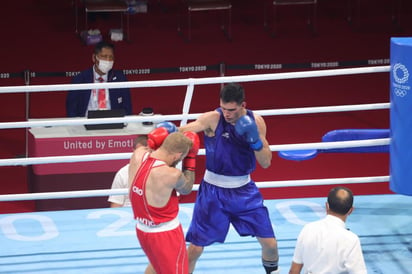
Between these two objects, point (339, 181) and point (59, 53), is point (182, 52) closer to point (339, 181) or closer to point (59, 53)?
point (59, 53)

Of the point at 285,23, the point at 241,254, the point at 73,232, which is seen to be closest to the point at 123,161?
the point at 73,232

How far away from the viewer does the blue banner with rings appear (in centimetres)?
523

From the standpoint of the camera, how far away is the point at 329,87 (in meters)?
10.4

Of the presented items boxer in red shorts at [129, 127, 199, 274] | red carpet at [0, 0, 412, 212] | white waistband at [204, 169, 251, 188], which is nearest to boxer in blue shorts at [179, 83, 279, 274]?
white waistband at [204, 169, 251, 188]

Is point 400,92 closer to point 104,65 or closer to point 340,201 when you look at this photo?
point 340,201

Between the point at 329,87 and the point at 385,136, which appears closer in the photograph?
the point at 385,136

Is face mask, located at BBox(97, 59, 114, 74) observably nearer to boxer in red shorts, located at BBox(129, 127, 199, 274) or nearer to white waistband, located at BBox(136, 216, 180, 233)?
boxer in red shorts, located at BBox(129, 127, 199, 274)

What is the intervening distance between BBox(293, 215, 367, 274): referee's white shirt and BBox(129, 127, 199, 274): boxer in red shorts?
0.75 metres

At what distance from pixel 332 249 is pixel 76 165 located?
130 inches

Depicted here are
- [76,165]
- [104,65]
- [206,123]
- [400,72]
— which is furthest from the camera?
[104,65]

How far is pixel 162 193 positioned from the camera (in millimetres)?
4520

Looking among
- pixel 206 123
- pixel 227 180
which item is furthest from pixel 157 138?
pixel 227 180

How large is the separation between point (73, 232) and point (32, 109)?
399 cm

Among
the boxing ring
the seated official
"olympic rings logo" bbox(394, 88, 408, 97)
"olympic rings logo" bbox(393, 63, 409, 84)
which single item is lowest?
the boxing ring
